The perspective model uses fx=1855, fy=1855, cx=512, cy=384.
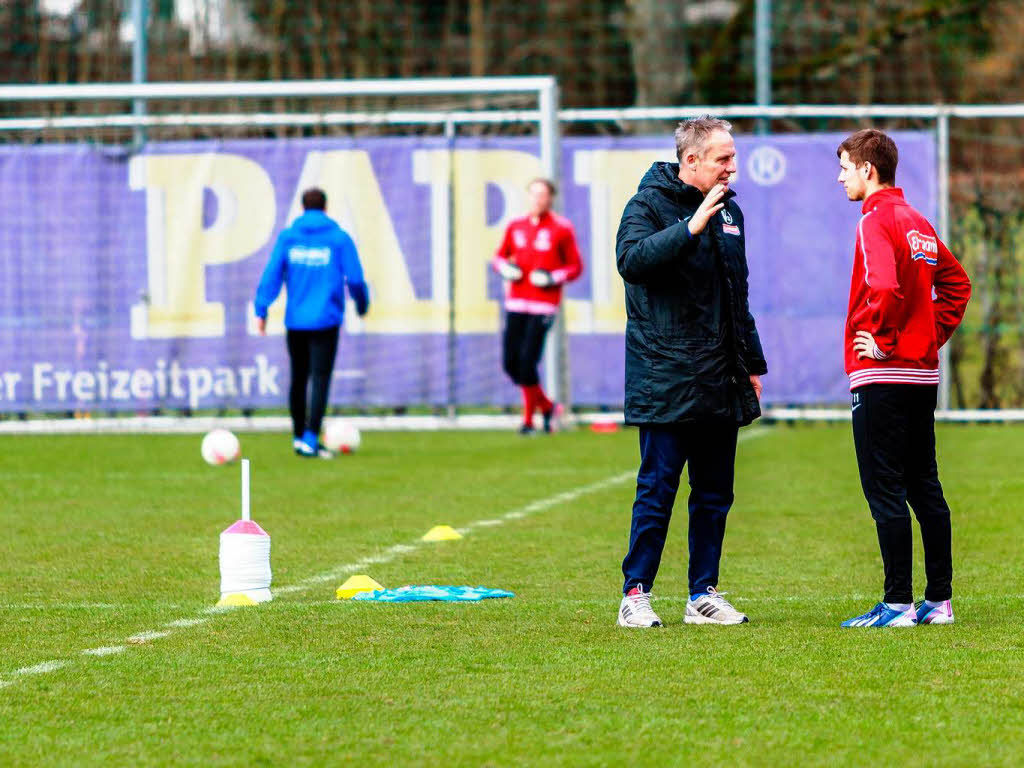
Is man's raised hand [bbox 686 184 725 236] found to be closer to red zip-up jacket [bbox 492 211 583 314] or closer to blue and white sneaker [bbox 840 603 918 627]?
blue and white sneaker [bbox 840 603 918 627]

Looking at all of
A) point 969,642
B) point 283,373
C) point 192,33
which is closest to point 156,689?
point 969,642

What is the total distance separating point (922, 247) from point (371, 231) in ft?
36.5

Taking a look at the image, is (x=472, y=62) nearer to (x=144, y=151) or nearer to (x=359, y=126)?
(x=359, y=126)

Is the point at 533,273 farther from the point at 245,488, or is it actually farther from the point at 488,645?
the point at 488,645

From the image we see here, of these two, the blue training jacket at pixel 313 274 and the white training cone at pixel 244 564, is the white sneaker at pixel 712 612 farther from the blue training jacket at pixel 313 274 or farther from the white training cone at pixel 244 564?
the blue training jacket at pixel 313 274

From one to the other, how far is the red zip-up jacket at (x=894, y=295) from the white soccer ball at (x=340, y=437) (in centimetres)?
860

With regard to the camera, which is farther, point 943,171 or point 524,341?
point 943,171

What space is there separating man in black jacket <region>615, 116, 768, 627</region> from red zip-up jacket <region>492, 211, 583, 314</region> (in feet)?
29.6

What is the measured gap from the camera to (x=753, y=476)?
1244cm

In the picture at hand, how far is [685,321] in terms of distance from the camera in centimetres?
638

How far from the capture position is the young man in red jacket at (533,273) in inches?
612

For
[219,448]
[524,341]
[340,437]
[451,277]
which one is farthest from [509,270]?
[219,448]

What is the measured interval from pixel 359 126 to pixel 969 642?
563 inches

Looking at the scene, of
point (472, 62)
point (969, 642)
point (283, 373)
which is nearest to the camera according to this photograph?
point (969, 642)
